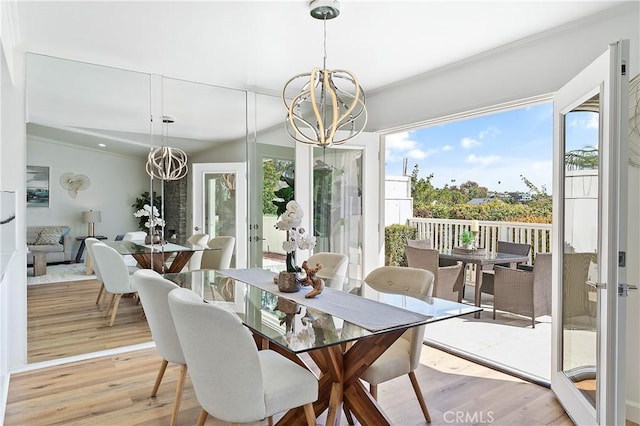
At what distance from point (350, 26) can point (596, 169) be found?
172 centimetres

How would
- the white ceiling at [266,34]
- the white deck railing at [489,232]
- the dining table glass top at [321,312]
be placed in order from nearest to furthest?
the dining table glass top at [321,312]
the white ceiling at [266,34]
the white deck railing at [489,232]

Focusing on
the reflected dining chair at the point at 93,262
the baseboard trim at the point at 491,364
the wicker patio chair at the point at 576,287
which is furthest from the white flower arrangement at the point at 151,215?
the wicker patio chair at the point at 576,287

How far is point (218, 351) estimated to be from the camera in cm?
157

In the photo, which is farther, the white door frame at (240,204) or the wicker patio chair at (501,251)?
the wicker patio chair at (501,251)

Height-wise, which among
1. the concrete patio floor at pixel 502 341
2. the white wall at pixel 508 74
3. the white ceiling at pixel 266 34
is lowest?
the concrete patio floor at pixel 502 341

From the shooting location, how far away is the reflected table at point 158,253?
3.56m

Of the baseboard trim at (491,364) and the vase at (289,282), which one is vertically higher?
the vase at (289,282)

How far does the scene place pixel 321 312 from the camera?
2020 mm

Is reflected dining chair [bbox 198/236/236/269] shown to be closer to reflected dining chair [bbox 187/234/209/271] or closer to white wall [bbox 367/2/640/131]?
reflected dining chair [bbox 187/234/209/271]

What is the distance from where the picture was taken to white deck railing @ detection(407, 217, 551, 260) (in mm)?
5824

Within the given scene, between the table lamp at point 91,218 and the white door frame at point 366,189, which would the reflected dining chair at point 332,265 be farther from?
the table lamp at point 91,218

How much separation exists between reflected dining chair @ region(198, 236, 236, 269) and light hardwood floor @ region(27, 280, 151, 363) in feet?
2.39

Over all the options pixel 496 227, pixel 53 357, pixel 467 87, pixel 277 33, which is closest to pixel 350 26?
pixel 277 33

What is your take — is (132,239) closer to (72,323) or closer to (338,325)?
(72,323)
